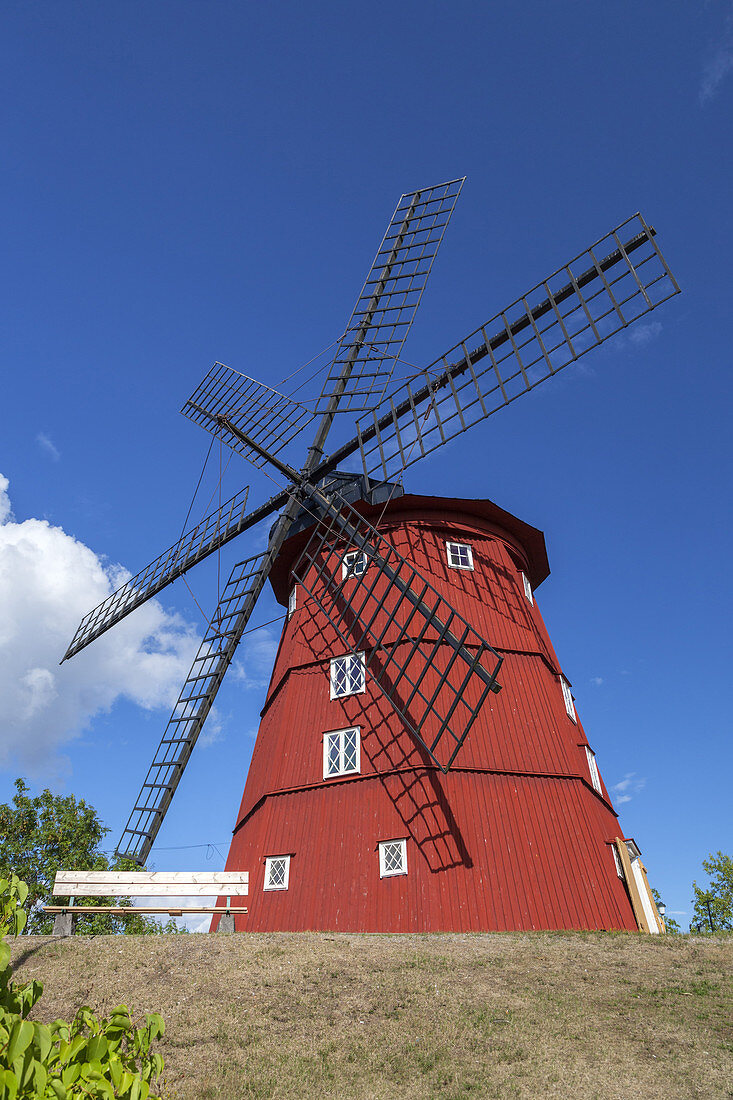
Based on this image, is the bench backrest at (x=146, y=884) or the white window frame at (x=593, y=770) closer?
the bench backrest at (x=146, y=884)

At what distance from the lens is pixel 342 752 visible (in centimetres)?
1659

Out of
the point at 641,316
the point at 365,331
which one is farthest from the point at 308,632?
the point at 641,316

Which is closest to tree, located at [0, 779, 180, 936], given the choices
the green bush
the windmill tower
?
the windmill tower

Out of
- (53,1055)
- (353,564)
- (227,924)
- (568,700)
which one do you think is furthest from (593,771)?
(53,1055)

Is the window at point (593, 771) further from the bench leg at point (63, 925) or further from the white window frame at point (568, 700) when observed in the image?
the bench leg at point (63, 925)

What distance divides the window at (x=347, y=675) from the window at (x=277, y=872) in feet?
12.5

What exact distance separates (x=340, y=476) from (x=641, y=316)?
9.01m

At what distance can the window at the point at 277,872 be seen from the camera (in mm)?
15783

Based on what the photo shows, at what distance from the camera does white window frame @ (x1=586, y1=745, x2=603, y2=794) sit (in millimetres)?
18156

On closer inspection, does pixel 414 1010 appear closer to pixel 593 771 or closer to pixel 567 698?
pixel 593 771

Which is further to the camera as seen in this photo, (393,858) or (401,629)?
(401,629)

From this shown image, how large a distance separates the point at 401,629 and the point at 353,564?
8.68 ft

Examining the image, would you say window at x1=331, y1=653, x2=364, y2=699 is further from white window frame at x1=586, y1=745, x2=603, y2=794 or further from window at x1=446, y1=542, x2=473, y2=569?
white window frame at x1=586, y1=745, x2=603, y2=794

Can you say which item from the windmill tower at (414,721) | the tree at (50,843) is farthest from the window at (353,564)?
the tree at (50,843)
